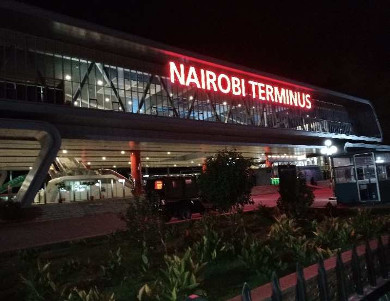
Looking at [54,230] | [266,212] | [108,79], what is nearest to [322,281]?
[266,212]

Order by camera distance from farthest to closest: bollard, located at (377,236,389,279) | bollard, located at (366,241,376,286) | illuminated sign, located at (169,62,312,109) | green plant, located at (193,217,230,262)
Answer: illuminated sign, located at (169,62,312,109), green plant, located at (193,217,230,262), bollard, located at (377,236,389,279), bollard, located at (366,241,376,286)

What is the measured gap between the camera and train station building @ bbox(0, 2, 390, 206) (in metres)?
26.6

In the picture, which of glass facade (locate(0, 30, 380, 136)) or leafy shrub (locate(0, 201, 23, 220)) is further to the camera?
glass facade (locate(0, 30, 380, 136))

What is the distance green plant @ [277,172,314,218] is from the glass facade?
67.6 ft

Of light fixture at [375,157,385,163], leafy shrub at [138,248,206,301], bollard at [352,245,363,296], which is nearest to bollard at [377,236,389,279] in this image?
bollard at [352,245,363,296]

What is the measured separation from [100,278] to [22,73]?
992 inches

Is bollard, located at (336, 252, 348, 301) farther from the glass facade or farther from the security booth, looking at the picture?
the glass facade

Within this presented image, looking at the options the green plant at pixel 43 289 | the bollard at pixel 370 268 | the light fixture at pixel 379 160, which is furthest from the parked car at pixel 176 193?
the bollard at pixel 370 268

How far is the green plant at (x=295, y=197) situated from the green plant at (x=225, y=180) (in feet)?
7.33

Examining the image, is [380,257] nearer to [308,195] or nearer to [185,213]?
→ [308,195]

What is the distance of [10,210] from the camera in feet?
76.9


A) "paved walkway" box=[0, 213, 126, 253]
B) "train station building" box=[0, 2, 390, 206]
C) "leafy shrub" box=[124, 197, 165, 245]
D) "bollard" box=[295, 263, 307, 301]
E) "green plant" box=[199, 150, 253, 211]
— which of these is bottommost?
"paved walkway" box=[0, 213, 126, 253]

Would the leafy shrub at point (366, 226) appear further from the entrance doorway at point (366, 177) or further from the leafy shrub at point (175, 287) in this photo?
the entrance doorway at point (366, 177)

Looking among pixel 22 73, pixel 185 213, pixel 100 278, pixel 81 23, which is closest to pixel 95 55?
pixel 81 23
